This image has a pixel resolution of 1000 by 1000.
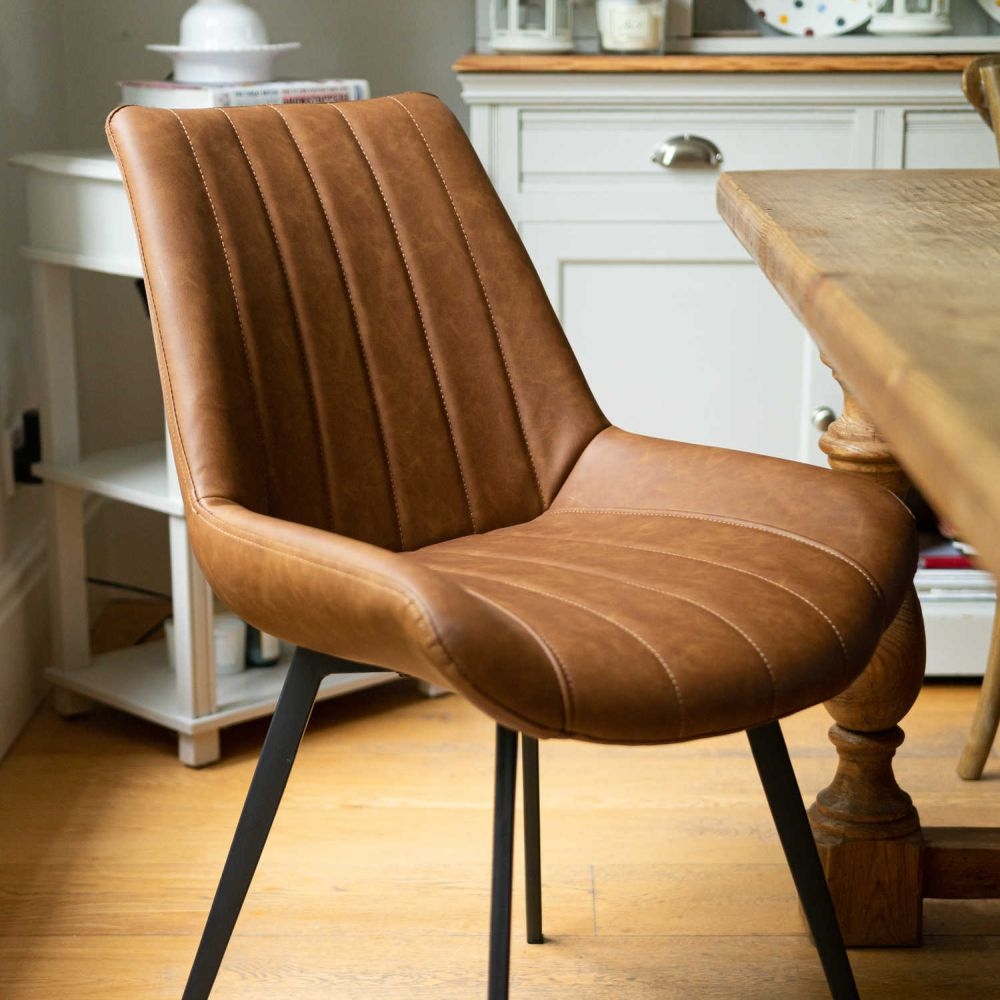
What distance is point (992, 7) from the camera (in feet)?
A: 7.86

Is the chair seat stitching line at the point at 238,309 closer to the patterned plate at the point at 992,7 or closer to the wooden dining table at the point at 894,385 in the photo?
the wooden dining table at the point at 894,385

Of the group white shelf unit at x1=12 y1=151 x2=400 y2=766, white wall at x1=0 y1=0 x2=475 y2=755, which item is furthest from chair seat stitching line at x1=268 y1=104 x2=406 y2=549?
white wall at x1=0 y1=0 x2=475 y2=755

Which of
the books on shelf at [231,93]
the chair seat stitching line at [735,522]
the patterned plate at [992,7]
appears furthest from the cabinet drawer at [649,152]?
the chair seat stitching line at [735,522]

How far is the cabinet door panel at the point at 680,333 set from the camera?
213 cm

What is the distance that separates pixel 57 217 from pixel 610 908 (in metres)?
1.14

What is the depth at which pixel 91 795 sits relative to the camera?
1873 mm

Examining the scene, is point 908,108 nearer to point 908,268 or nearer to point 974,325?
point 908,268

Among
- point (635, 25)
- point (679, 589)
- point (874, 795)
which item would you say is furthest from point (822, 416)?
point (679, 589)

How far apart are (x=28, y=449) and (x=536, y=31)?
1004 mm

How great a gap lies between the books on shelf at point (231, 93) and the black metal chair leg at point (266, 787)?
36.5 inches

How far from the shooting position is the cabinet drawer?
2.09m

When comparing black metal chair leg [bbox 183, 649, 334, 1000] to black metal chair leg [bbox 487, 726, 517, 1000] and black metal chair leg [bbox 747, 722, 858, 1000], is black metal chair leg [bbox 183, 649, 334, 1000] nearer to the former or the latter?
black metal chair leg [bbox 487, 726, 517, 1000]

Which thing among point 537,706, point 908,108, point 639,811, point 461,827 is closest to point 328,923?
point 461,827

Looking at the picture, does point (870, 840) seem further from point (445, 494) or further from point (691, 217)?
point (691, 217)
